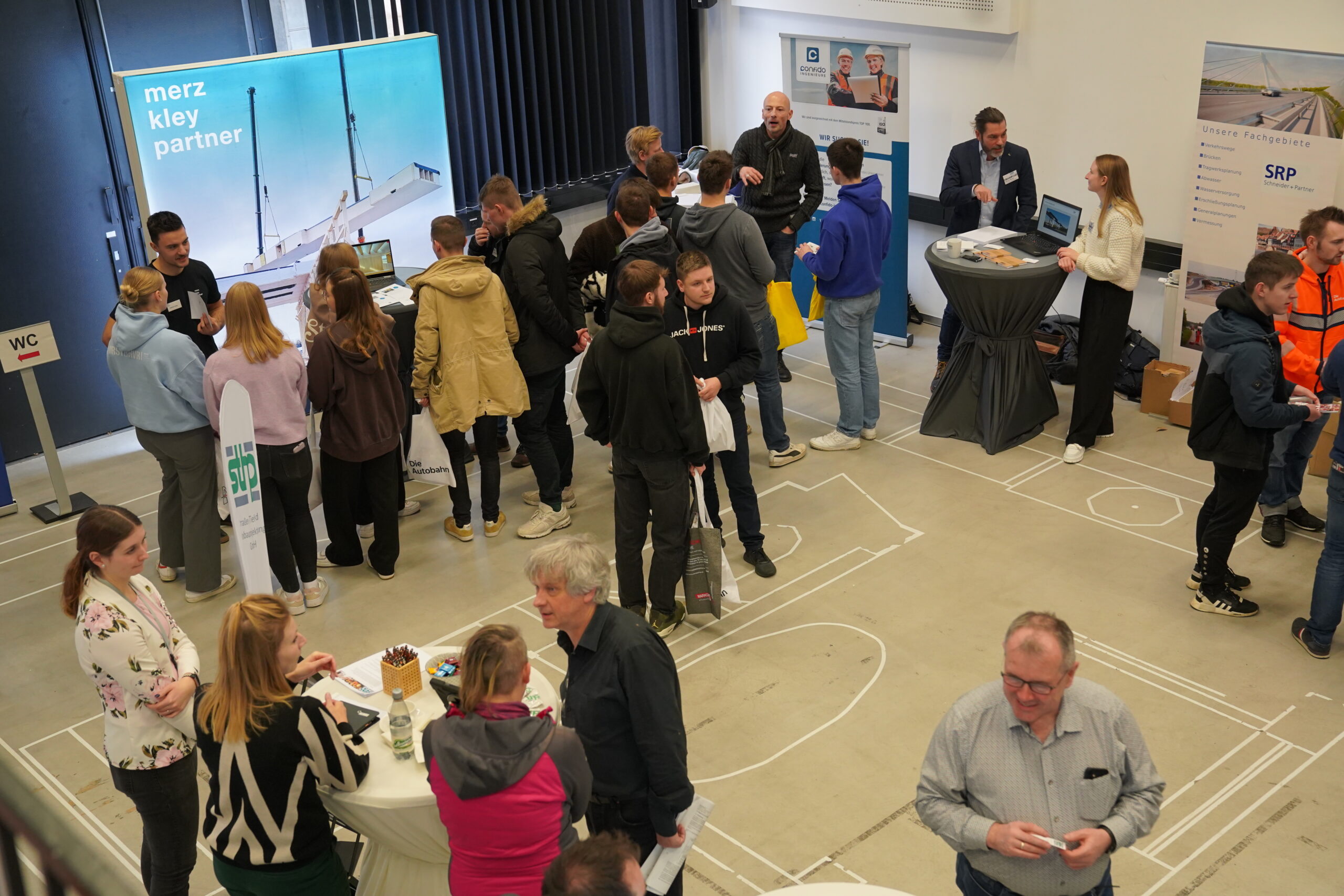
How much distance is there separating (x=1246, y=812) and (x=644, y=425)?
2.64m

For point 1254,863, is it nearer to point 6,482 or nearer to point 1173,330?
point 1173,330

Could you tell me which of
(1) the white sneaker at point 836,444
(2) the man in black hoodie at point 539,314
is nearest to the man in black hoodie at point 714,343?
(2) the man in black hoodie at point 539,314

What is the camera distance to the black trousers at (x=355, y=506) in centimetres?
595

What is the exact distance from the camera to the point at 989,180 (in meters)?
7.80

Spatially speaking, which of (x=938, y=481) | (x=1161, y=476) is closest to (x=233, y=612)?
(x=938, y=481)

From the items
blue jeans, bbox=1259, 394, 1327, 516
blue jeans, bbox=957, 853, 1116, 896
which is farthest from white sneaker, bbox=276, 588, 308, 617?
blue jeans, bbox=1259, 394, 1327, 516

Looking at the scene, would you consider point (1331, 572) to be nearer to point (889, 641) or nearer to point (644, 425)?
point (889, 641)

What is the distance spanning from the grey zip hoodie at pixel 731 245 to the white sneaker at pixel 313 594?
2.51m

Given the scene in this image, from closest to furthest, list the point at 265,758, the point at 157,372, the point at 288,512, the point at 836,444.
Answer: the point at 265,758 < the point at 157,372 < the point at 288,512 < the point at 836,444

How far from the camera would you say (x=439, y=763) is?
279cm

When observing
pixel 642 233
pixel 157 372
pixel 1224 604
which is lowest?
pixel 1224 604

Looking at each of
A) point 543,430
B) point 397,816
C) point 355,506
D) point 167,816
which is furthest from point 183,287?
point 397,816

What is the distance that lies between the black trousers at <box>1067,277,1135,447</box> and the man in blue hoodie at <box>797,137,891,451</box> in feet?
3.81

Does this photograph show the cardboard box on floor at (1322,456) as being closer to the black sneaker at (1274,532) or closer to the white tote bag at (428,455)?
the black sneaker at (1274,532)
